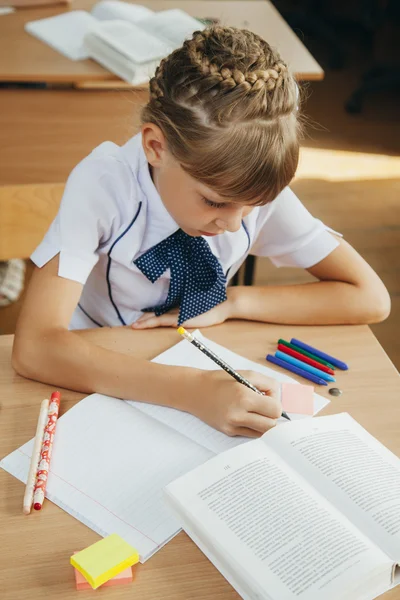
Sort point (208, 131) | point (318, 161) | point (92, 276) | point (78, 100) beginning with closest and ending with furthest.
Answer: point (208, 131) < point (92, 276) < point (78, 100) < point (318, 161)

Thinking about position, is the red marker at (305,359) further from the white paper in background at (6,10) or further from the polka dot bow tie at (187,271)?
the white paper in background at (6,10)

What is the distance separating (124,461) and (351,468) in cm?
29

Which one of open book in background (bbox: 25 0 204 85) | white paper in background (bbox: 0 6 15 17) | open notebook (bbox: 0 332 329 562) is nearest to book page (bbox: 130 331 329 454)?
open notebook (bbox: 0 332 329 562)

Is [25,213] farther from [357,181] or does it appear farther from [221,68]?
[357,181]

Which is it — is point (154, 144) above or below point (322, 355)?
above

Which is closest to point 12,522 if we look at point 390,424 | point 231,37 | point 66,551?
point 66,551

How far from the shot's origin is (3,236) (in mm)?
1903

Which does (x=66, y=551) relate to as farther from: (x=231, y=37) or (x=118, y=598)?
(x=231, y=37)

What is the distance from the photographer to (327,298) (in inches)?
54.6

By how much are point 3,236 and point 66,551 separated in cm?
113

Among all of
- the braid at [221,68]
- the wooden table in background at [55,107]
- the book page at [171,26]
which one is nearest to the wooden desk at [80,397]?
the braid at [221,68]

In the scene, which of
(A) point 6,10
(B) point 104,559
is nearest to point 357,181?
(A) point 6,10

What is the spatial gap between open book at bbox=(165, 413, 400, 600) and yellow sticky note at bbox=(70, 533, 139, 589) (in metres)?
0.08

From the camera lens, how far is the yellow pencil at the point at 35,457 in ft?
3.14
